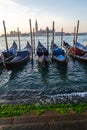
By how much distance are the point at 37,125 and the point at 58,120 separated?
0.58 metres

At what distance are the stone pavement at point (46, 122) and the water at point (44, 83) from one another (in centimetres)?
330

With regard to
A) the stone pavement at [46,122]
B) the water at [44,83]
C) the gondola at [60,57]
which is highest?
the stone pavement at [46,122]

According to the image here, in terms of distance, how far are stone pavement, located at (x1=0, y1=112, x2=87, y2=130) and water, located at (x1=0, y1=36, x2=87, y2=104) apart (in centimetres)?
330

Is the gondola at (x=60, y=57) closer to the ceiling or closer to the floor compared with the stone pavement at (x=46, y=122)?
closer to the floor

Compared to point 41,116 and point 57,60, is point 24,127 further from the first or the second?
point 57,60

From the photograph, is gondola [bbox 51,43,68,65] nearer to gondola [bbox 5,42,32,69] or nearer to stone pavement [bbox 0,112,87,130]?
gondola [bbox 5,42,32,69]

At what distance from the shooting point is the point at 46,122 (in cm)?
487

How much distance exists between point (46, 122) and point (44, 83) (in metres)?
8.70

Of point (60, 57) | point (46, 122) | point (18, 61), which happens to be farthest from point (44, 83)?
point (46, 122)

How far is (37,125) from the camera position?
15.5 feet

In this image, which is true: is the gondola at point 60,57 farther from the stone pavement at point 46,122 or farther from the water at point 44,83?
the stone pavement at point 46,122

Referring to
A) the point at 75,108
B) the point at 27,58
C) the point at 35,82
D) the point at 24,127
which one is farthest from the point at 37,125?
the point at 27,58

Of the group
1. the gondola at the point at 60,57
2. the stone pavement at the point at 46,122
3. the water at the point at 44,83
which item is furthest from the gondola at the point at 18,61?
the stone pavement at the point at 46,122

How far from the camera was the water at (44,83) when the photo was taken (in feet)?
32.3
